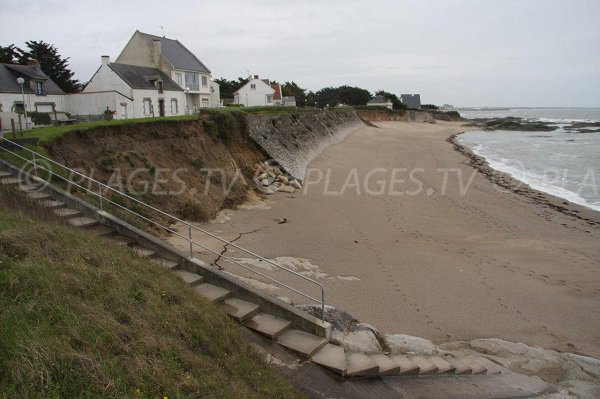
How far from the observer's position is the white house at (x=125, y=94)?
28.5 m

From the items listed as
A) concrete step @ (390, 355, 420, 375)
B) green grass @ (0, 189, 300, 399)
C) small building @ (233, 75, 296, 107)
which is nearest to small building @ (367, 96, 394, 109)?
small building @ (233, 75, 296, 107)

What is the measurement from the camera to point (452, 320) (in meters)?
9.07

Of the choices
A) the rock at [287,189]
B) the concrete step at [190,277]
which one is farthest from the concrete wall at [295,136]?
the concrete step at [190,277]

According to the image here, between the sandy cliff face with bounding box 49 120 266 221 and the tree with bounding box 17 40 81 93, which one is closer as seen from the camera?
the sandy cliff face with bounding box 49 120 266 221

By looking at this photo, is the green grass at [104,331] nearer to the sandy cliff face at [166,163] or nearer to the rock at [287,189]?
the sandy cliff face at [166,163]

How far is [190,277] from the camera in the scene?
7.78 meters

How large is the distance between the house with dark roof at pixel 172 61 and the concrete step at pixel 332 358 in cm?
3643

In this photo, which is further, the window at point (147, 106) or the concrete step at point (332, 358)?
the window at point (147, 106)

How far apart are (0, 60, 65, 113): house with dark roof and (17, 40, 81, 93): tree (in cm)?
1281

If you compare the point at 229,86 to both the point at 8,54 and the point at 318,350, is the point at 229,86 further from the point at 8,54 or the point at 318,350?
the point at 318,350

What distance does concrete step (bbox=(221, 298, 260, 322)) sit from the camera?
6840 mm

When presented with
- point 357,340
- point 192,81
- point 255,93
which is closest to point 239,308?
point 357,340

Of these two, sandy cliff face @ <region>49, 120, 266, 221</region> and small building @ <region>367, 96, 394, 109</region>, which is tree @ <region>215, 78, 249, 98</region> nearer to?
small building @ <region>367, 96, 394, 109</region>

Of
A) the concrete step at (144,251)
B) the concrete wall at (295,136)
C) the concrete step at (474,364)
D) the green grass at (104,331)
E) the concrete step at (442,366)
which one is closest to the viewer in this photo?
the green grass at (104,331)
